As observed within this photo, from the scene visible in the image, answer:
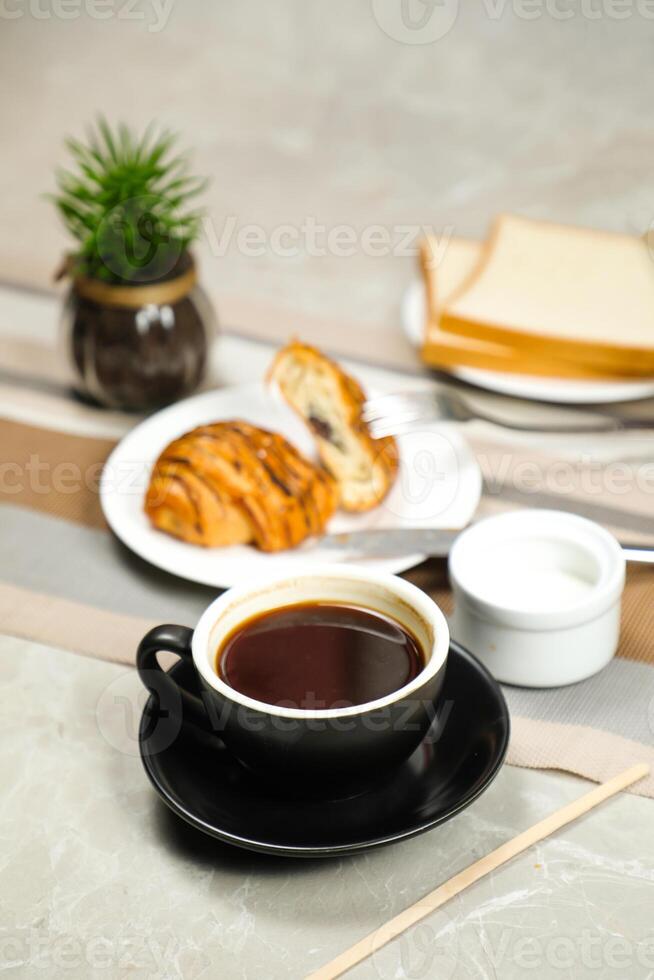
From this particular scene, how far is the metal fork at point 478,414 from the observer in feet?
5.35

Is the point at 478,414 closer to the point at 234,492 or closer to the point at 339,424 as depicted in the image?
the point at 339,424

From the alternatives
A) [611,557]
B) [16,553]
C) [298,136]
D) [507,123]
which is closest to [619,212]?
[507,123]

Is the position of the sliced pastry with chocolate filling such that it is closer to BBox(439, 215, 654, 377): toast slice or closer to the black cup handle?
the black cup handle

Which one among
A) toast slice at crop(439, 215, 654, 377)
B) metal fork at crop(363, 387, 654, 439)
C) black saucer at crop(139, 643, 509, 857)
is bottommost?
black saucer at crop(139, 643, 509, 857)

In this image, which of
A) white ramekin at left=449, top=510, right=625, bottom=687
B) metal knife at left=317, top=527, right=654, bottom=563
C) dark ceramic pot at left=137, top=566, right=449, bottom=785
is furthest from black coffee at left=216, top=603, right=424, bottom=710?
metal knife at left=317, top=527, right=654, bottom=563

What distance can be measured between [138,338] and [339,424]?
342 mm

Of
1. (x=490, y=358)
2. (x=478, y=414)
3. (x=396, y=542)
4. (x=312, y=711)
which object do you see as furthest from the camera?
(x=490, y=358)

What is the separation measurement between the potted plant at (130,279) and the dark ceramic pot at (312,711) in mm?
707

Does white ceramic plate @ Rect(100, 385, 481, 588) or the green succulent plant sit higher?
the green succulent plant

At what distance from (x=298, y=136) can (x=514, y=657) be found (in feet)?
5.98

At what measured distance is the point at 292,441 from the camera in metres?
1.70

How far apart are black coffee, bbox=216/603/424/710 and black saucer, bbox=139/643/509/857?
3.4 inches

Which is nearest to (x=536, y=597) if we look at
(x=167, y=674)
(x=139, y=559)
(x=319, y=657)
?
(x=319, y=657)

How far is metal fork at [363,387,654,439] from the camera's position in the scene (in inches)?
64.2
